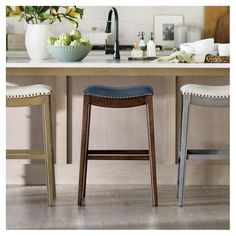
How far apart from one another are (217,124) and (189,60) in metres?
0.58

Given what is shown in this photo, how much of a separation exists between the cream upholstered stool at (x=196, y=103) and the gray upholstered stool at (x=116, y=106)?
0.18 m

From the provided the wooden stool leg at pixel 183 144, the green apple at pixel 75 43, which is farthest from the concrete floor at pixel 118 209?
the green apple at pixel 75 43

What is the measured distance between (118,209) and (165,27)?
2.91 meters

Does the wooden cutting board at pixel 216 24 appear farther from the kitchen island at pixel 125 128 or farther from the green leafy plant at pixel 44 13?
the green leafy plant at pixel 44 13

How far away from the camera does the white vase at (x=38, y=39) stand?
4.13 meters

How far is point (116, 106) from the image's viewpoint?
12.0 feet

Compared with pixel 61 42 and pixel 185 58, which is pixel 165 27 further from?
pixel 61 42

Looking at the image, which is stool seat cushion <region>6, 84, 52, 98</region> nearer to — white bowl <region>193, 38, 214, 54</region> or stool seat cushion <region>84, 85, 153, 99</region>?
stool seat cushion <region>84, 85, 153, 99</region>

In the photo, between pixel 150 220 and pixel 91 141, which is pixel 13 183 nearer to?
pixel 91 141

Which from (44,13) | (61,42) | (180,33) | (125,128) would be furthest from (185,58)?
(180,33)

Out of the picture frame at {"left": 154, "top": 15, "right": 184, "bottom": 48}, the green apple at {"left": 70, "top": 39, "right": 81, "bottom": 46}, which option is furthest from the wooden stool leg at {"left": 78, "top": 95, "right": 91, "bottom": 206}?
the picture frame at {"left": 154, "top": 15, "right": 184, "bottom": 48}

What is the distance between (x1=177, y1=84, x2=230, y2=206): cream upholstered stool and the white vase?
41.4 inches
